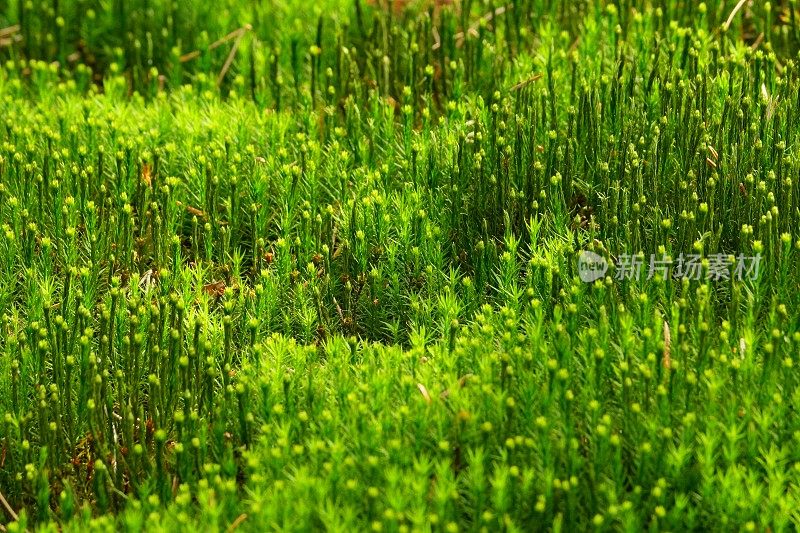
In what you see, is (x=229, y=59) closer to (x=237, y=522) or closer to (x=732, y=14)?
(x=732, y=14)

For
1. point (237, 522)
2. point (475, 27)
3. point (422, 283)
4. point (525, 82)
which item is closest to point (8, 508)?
point (237, 522)

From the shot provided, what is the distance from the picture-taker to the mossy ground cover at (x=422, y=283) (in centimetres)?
334

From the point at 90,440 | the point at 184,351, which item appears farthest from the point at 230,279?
the point at 90,440

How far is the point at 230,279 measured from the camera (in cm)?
463

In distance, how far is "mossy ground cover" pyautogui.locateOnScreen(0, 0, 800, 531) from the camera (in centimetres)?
334

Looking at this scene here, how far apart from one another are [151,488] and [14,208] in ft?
5.71

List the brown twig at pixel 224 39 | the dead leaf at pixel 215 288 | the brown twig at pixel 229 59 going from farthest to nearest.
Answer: the brown twig at pixel 224 39, the brown twig at pixel 229 59, the dead leaf at pixel 215 288

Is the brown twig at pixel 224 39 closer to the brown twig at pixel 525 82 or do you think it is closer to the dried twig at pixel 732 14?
the brown twig at pixel 525 82

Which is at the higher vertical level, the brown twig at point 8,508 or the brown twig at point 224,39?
the brown twig at point 224,39

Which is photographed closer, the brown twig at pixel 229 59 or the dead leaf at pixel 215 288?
the dead leaf at pixel 215 288

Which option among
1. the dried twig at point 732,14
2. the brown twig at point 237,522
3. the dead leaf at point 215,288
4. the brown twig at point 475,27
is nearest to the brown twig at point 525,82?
the brown twig at point 475,27

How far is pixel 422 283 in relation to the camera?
444 centimetres

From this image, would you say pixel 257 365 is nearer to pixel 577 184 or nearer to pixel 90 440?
pixel 90 440

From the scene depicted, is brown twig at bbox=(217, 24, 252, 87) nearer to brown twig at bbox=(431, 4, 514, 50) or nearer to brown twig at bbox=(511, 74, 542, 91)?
brown twig at bbox=(431, 4, 514, 50)
